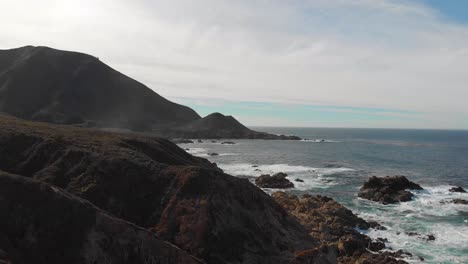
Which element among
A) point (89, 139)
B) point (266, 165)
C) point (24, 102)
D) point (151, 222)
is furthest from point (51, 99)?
point (151, 222)

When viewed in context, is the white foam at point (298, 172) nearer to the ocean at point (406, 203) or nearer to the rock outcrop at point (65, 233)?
the ocean at point (406, 203)

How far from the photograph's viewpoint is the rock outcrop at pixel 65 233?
18906mm

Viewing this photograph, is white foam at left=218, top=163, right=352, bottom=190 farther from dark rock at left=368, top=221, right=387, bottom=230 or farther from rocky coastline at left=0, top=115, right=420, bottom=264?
rocky coastline at left=0, top=115, right=420, bottom=264

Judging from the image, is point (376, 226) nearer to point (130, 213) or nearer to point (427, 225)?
point (427, 225)

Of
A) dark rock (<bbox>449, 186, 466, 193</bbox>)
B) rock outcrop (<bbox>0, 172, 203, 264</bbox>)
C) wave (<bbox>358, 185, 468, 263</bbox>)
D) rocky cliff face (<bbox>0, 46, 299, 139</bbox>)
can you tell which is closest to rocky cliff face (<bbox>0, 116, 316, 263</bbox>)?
rock outcrop (<bbox>0, 172, 203, 264</bbox>)

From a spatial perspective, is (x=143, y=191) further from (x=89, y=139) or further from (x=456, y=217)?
(x=456, y=217)

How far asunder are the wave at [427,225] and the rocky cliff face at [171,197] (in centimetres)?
1458

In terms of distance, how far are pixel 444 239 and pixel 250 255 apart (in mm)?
25580

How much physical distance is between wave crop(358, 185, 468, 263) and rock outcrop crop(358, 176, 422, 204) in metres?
1.61

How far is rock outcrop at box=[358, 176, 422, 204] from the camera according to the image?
5444cm

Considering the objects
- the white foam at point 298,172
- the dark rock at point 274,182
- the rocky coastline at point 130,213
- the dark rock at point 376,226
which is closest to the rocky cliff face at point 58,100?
the white foam at point 298,172

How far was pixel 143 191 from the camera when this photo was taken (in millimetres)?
25859

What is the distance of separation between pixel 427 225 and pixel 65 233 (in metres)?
38.9

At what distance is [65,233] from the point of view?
1953cm
